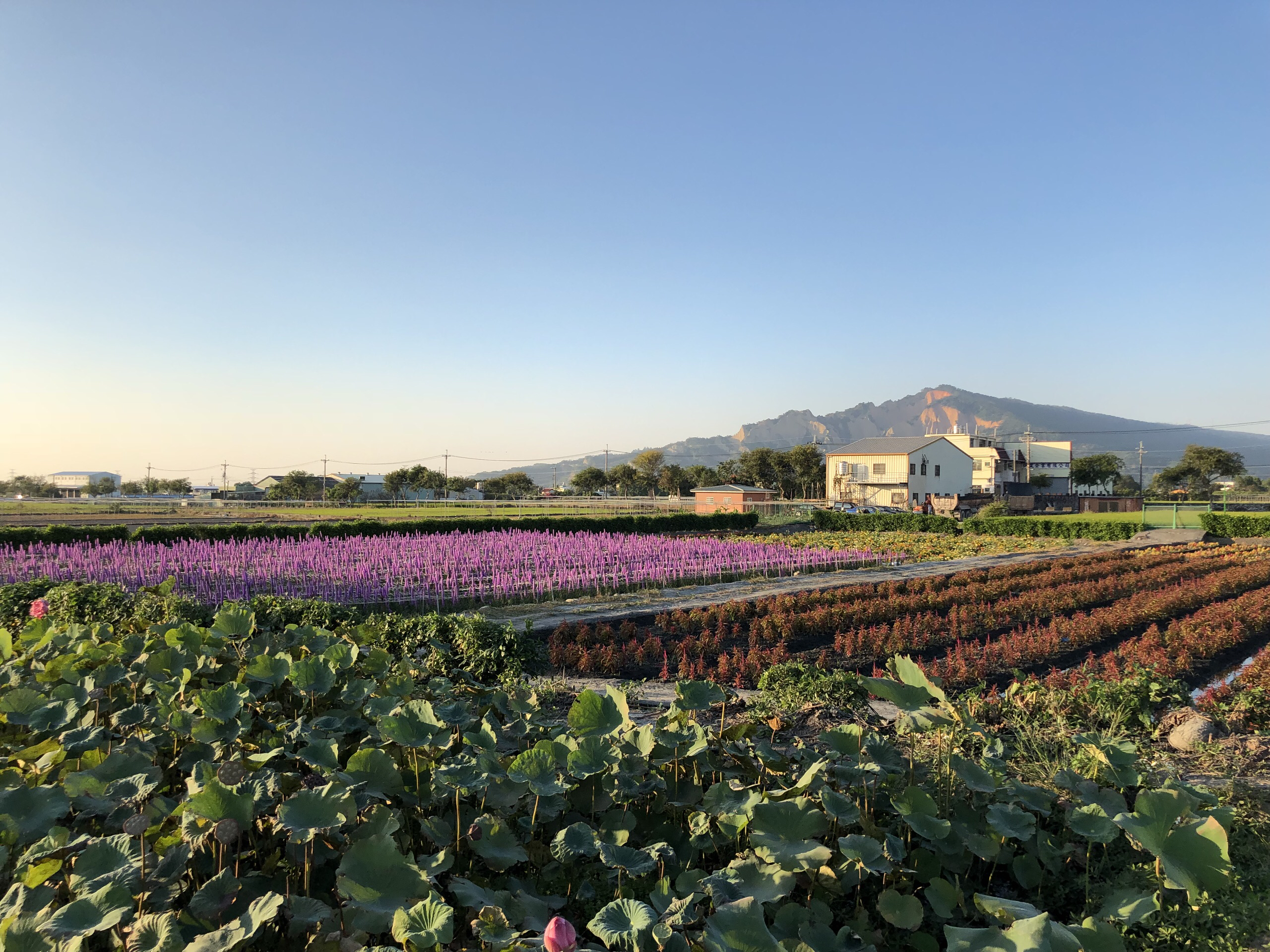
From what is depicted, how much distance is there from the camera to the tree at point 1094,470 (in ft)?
284

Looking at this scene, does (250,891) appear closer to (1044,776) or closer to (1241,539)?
(1044,776)

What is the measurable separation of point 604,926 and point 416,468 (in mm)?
85232

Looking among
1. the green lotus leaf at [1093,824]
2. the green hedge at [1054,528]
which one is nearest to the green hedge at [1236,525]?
the green hedge at [1054,528]

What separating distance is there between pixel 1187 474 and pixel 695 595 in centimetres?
7349

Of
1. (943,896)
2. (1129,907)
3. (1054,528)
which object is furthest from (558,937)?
(1054,528)

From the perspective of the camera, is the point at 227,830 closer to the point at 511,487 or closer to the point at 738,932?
the point at 738,932

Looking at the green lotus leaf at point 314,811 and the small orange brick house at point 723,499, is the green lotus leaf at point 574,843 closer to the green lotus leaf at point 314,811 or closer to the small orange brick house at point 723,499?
the green lotus leaf at point 314,811

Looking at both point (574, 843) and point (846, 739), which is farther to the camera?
point (846, 739)

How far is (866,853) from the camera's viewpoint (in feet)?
8.22

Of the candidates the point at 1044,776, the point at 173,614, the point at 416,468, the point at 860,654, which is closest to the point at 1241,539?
the point at 860,654

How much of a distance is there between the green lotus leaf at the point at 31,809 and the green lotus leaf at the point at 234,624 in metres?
2.13

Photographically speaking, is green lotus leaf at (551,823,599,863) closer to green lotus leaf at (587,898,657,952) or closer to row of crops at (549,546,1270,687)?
green lotus leaf at (587,898,657,952)

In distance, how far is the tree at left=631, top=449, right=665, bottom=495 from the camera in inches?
3346

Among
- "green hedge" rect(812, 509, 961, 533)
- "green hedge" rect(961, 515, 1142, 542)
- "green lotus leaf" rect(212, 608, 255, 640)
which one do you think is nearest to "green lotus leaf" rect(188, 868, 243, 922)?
"green lotus leaf" rect(212, 608, 255, 640)
